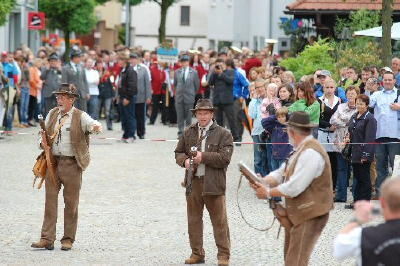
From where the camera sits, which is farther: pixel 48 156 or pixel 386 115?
pixel 386 115

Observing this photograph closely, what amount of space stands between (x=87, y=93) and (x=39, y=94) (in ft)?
15.0

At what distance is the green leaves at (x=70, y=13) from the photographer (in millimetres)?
55125

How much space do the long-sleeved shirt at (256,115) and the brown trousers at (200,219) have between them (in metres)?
5.66

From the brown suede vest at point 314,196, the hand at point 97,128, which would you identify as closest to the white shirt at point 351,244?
the brown suede vest at point 314,196

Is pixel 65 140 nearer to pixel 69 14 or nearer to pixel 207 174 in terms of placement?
pixel 207 174

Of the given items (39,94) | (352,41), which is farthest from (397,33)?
(39,94)

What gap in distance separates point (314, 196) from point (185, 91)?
1772 centimetres

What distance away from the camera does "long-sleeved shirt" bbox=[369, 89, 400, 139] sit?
58.6 feet

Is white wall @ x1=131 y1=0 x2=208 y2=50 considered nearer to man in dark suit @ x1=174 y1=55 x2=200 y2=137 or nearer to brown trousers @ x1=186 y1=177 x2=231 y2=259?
man in dark suit @ x1=174 y1=55 x2=200 y2=137

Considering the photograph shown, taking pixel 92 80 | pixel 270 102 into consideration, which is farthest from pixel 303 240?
pixel 92 80

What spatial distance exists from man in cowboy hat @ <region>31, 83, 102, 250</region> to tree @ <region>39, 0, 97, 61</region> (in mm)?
40694

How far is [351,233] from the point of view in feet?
25.1

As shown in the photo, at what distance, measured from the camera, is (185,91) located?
28.0 meters

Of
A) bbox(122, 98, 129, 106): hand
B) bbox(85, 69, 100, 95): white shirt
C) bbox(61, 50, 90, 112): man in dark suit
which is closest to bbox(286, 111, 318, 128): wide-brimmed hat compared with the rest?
bbox(61, 50, 90, 112): man in dark suit
